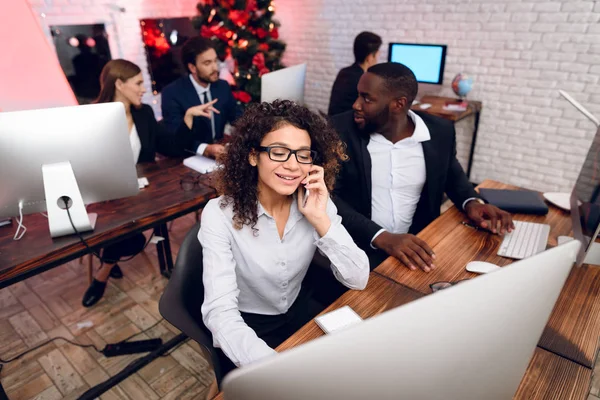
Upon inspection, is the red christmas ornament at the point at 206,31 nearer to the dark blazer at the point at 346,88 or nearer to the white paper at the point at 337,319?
the dark blazer at the point at 346,88

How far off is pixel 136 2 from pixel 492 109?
3.69 meters

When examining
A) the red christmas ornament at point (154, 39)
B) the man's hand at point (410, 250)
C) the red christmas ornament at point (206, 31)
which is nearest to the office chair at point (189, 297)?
the man's hand at point (410, 250)

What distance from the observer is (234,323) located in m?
1.09

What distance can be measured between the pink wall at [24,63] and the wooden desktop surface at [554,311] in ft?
9.21

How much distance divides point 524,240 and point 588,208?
0.27 m

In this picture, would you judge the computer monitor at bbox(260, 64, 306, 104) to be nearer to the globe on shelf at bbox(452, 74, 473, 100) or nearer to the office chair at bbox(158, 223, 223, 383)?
the office chair at bbox(158, 223, 223, 383)

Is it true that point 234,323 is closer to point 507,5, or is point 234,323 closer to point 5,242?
point 5,242

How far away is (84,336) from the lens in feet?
7.01

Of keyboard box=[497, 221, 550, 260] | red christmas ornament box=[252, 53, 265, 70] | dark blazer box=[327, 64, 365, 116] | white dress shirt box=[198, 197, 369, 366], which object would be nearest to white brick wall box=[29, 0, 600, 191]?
red christmas ornament box=[252, 53, 265, 70]

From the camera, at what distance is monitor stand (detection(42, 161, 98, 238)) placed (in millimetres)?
1509

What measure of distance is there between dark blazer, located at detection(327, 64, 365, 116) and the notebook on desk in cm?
171

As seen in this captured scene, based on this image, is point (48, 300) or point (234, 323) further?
point (48, 300)

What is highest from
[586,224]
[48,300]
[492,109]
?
[586,224]

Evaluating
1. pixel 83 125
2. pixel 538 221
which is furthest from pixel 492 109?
pixel 83 125
